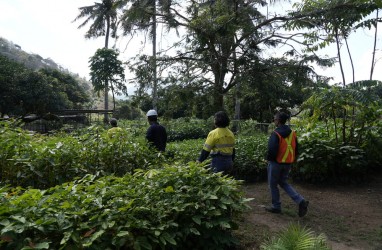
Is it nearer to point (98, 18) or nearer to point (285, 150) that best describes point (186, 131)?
point (285, 150)

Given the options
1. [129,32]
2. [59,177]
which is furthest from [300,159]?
[129,32]

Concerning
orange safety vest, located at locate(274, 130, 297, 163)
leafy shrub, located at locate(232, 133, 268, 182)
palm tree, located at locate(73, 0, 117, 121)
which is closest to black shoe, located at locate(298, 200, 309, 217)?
orange safety vest, located at locate(274, 130, 297, 163)

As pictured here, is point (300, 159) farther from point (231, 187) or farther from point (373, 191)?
point (231, 187)

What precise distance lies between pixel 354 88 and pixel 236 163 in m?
2.70

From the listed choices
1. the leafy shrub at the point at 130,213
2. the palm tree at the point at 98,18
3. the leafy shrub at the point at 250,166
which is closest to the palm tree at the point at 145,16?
the leafy shrub at the point at 250,166

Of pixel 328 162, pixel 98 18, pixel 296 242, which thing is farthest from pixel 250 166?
pixel 98 18

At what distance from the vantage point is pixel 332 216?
206 inches

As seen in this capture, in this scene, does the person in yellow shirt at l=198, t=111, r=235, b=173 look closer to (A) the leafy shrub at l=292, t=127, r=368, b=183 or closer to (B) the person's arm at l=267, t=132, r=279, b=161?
(B) the person's arm at l=267, t=132, r=279, b=161

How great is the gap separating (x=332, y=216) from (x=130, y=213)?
358 centimetres

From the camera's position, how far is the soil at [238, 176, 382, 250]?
14.0 feet

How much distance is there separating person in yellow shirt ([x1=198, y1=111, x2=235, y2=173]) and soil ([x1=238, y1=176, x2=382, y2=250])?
32.8 inches

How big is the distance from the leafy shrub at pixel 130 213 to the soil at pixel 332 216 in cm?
78

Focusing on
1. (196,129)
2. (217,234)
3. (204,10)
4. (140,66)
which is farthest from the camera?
(196,129)

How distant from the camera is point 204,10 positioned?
10.1 m
